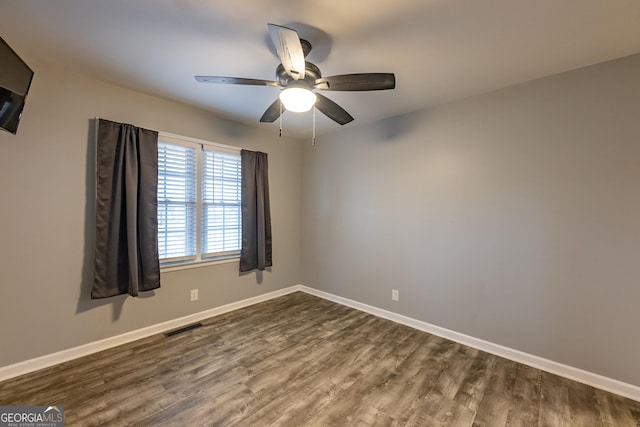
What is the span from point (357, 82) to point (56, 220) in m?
2.80

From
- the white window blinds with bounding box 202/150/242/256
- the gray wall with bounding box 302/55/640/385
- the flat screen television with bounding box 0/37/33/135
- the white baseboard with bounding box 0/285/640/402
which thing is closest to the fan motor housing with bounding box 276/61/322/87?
the flat screen television with bounding box 0/37/33/135

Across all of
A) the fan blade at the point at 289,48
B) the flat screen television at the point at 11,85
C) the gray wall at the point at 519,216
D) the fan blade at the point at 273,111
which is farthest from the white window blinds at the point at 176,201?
the gray wall at the point at 519,216

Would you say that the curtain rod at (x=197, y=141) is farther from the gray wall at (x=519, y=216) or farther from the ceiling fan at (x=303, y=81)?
the gray wall at (x=519, y=216)

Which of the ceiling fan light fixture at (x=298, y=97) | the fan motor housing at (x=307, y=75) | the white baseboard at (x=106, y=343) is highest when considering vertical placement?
the fan motor housing at (x=307, y=75)

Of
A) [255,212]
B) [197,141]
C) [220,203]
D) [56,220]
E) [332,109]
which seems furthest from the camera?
[255,212]

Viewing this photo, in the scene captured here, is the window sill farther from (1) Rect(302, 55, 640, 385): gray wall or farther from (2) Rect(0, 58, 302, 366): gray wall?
(1) Rect(302, 55, 640, 385): gray wall

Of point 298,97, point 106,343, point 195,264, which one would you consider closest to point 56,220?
point 106,343

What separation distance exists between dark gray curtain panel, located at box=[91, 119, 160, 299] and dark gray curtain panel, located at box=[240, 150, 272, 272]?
3.64 feet

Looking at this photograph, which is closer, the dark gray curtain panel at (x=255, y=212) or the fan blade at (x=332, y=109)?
the fan blade at (x=332, y=109)

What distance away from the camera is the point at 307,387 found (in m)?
2.14

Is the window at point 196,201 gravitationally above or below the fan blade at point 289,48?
below

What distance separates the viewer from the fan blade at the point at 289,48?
1.43 meters

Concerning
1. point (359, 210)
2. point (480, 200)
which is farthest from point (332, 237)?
point (480, 200)

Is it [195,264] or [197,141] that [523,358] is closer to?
[195,264]
